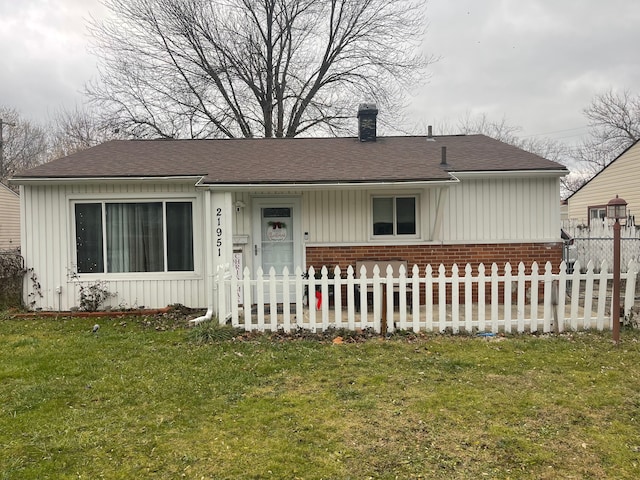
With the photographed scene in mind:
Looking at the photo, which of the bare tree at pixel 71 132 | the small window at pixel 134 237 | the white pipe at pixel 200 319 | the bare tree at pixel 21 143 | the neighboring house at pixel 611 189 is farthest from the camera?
the bare tree at pixel 21 143

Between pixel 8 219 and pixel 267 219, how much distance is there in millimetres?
20051

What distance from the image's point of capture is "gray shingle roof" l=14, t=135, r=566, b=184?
806 centimetres

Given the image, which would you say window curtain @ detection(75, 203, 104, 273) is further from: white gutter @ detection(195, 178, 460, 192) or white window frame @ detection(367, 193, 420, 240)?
white window frame @ detection(367, 193, 420, 240)

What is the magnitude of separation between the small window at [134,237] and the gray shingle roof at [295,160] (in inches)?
28.8

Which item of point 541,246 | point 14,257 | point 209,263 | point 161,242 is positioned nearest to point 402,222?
point 541,246

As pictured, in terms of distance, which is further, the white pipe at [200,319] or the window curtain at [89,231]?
the window curtain at [89,231]

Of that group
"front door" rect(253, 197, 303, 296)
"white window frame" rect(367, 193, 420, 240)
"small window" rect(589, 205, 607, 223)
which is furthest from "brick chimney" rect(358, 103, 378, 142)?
Result: "small window" rect(589, 205, 607, 223)

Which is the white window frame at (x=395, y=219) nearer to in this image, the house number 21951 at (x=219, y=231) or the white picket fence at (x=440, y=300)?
the white picket fence at (x=440, y=300)

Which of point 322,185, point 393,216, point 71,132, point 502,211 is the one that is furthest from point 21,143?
point 502,211

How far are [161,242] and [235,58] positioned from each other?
53.9 ft

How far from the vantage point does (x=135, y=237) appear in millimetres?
8641

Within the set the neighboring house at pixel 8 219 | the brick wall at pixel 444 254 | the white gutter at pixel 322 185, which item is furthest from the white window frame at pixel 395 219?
the neighboring house at pixel 8 219

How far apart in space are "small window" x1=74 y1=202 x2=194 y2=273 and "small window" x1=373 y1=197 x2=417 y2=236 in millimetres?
3864

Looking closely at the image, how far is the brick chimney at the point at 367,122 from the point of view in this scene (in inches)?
443
